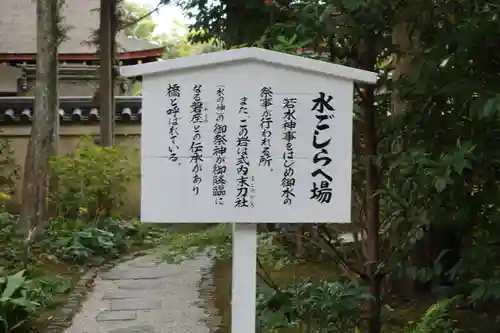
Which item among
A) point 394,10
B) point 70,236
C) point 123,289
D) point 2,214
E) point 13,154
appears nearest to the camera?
point 394,10

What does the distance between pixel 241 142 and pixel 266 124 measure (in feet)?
0.44

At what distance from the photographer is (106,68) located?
455 inches

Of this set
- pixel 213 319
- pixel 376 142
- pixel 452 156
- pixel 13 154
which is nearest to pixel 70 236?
pixel 213 319

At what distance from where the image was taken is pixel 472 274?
11.0ft

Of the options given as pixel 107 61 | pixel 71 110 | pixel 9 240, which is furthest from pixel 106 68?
pixel 9 240

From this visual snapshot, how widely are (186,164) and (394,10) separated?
1.31 meters

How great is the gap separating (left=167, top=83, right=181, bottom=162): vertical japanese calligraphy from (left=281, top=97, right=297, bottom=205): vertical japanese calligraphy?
466 mm

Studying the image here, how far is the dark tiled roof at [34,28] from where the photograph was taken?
15711 mm

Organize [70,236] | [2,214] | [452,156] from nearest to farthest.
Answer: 1. [452,156]
2. [70,236]
3. [2,214]

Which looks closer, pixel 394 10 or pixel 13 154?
pixel 394 10

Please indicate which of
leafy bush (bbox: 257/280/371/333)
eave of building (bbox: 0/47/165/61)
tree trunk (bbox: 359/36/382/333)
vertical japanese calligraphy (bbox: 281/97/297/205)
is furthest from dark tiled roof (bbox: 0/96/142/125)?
vertical japanese calligraphy (bbox: 281/97/297/205)

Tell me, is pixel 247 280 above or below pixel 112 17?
below

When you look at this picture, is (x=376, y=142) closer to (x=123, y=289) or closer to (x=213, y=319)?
(x=213, y=319)

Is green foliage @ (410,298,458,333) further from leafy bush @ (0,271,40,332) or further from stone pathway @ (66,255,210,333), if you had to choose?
leafy bush @ (0,271,40,332)
